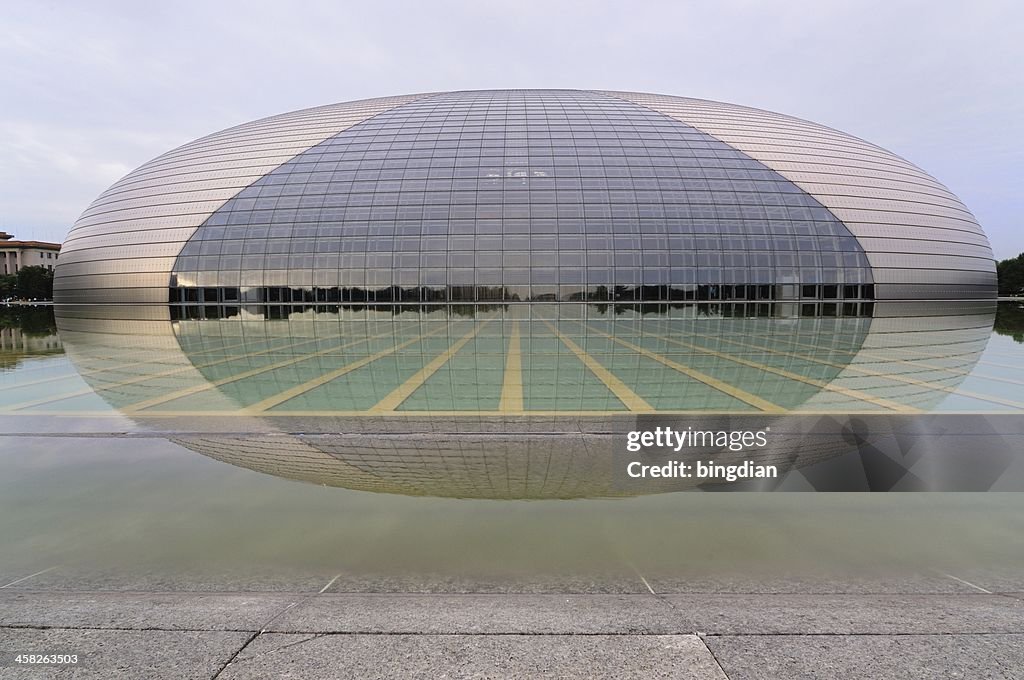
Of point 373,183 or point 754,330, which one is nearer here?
point 754,330

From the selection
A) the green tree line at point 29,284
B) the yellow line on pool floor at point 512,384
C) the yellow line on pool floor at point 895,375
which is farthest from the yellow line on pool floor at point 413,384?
the green tree line at point 29,284

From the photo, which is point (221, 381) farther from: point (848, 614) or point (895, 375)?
point (895, 375)

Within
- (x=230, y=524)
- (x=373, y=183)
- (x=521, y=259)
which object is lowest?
(x=230, y=524)

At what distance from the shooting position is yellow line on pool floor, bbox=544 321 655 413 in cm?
953

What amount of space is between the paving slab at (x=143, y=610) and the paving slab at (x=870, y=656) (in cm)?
239

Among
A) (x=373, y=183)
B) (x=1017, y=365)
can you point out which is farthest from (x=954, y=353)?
(x=373, y=183)

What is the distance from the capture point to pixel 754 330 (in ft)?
80.5

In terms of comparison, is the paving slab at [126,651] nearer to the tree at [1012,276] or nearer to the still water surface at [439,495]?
the still water surface at [439,495]

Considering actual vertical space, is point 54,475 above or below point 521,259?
below

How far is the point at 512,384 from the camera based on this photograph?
38.3 feet

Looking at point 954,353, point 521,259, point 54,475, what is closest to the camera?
point 54,475

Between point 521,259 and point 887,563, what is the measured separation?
29.4 meters

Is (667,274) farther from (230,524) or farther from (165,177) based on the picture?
(165,177)

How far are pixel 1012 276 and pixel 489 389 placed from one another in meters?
115
